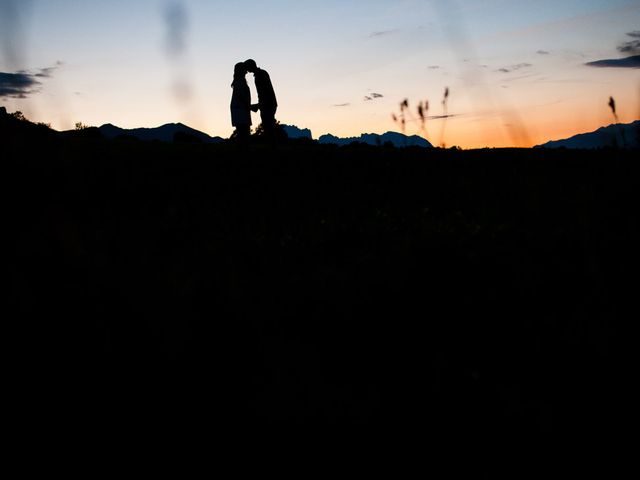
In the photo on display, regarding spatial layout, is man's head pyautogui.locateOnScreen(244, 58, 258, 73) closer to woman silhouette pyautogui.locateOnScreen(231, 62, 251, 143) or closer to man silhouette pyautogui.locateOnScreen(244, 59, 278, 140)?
man silhouette pyautogui.locateOnScreen(244, 59, 278, 140)

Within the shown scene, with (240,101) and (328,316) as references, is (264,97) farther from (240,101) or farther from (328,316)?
(328,316)

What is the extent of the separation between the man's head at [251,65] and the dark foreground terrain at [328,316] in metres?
9.37

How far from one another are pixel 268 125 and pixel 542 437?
13.4 m

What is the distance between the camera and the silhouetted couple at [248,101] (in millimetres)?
13844

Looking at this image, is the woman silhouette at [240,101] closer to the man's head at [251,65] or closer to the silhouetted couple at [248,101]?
the silhouetted couple at [248,101]

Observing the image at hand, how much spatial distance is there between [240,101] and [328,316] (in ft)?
38.2

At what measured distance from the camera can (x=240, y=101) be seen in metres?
13.9

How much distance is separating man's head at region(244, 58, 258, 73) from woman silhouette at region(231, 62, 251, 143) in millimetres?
229

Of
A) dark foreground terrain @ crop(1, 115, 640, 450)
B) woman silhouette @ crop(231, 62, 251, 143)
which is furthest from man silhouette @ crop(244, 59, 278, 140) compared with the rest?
dark foreground terrain @ crop(1, 115, 640, 450)

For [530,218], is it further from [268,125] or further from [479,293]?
[268,125]

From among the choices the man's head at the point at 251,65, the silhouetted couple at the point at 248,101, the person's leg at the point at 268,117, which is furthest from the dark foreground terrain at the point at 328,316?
the man's head at the point at 251,65

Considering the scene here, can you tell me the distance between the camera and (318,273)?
417cm

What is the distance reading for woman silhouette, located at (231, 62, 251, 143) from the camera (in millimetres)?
13852

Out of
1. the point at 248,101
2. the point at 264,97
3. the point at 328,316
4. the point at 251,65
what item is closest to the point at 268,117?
the point at 264,97
